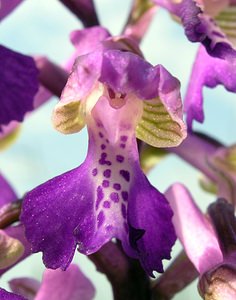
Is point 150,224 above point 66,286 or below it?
above

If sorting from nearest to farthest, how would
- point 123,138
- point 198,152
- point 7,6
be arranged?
1. point 123,138
2. point 7,6
3. point 198,152

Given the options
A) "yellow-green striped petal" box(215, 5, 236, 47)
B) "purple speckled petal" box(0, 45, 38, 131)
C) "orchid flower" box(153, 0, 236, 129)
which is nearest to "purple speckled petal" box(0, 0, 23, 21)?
"purple speckled petal" box(0, 45, 38, 131)

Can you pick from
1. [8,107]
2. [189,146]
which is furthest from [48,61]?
[189,146]

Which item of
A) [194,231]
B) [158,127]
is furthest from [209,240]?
[158,127]

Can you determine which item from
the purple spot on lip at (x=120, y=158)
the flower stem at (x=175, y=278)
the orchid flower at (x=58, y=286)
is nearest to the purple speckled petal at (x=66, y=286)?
the orchid flower at (x=58, y=286)

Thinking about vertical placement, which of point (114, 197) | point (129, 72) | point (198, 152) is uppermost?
point (129, 72)

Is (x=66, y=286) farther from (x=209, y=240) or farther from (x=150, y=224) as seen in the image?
(x=150, y=224)
